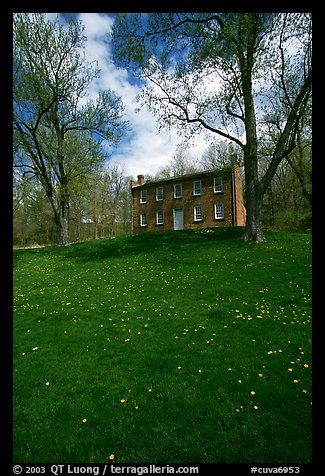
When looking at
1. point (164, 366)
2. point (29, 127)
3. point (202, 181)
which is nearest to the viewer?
point (164, 366)

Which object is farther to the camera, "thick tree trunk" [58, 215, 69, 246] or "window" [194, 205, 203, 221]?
"window" [194, 205, 203, 221]

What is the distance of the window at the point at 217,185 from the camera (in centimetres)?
2777

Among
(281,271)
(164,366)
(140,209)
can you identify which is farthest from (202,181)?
(164,366)

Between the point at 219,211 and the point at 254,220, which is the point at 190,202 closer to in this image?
the point at 219,211

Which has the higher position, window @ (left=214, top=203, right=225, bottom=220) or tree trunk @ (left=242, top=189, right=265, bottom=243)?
window @ (left=214, top=203, right=225, bottom=220)

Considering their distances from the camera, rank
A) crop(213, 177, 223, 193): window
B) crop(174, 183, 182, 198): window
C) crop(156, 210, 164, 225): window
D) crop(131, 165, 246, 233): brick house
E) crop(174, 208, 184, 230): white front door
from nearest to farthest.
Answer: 1. crop(131, 165, 246, 233): brick house
2. crop(213, 177, 223, 193): window
3. crop(174, 208, 184, 230): white front door
4. crop(174, 183, 182, 198): window
5. crop(156, 210, 164, 225): window

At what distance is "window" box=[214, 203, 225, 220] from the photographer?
2764 centimetres

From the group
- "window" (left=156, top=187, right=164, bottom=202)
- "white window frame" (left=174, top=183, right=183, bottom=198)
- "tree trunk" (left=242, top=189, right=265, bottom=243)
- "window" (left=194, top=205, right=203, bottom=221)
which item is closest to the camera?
"tree trunk" (left=242, top=189, right=265, bottom=243)

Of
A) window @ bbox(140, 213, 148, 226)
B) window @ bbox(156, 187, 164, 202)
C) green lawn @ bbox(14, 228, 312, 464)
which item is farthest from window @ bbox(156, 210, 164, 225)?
green lawn @ bbox(14, 228, 312, 464)

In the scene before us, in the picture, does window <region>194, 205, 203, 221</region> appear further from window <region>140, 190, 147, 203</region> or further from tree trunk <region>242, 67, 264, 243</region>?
tree trunk <region>242, 67, 264, 243</region>

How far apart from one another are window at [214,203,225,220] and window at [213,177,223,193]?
5.63ft
